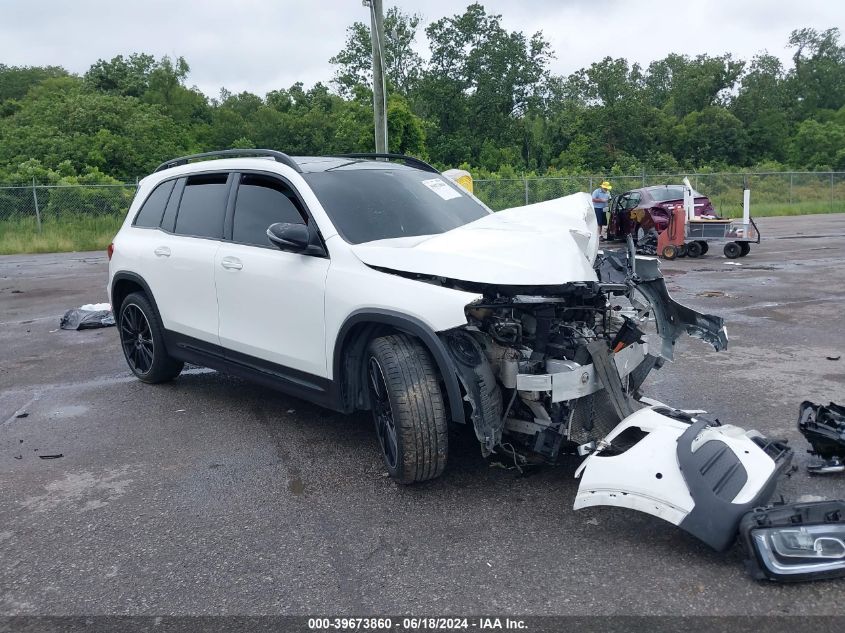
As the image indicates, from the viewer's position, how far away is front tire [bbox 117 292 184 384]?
5.98 meters

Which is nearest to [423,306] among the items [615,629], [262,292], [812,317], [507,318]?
[507,318]

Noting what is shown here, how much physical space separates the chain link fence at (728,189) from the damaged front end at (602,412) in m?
23.6

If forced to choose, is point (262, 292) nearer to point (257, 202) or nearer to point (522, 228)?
point (257, 202)

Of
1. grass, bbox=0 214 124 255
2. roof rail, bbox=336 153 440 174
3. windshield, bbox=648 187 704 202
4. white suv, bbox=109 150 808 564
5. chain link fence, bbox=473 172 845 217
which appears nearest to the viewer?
white suv, bbox=109 150 808 564

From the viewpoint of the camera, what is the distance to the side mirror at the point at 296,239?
14.4ft

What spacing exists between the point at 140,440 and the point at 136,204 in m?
2.41

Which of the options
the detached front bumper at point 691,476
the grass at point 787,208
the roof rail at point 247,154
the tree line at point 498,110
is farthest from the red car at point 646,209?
the tree line at point 498,110

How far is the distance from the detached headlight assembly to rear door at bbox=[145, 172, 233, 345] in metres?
3.72

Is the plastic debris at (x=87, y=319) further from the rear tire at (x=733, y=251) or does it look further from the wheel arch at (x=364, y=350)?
the rear tire at (x=733, y=251)

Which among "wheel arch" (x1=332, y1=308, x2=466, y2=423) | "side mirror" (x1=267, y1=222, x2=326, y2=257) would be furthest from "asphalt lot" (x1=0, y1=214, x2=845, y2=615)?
"side mirror" (x1=267, y1=222, x2=326, y2=257)

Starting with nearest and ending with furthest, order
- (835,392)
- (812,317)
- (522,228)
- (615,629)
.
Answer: (615,629) < (522,228) < (835,392) < (812,317)

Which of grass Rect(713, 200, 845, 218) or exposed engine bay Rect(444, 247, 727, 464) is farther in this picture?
grass Rect(713, 200, 845, 218)

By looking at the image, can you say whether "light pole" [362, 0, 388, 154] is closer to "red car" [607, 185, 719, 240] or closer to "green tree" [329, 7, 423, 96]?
"red car" [607, 185, 719, 240]

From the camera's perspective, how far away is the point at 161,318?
586cm
